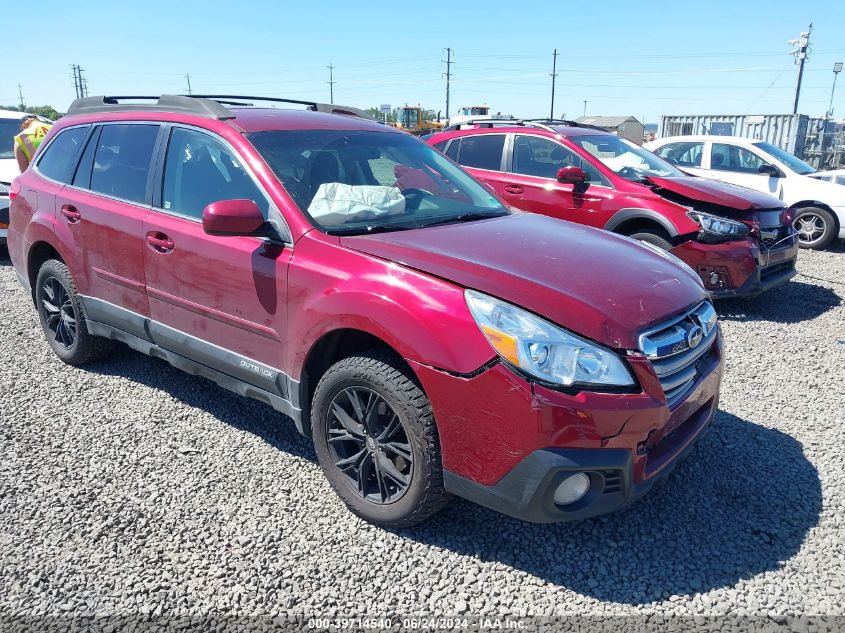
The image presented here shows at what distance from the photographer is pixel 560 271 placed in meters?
2.68

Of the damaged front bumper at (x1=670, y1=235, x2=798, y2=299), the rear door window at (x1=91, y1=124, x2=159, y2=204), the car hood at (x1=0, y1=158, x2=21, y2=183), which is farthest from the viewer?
the car hood at (x1=0, y1=158, x2=21, y2=183)

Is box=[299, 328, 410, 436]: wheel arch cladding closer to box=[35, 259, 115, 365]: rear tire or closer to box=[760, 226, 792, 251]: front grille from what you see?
box=[35, 259, 115, 365]: rear tire

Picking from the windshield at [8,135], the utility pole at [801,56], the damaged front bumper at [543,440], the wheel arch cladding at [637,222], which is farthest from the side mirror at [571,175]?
the utility pole at [801,56]

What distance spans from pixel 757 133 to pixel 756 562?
61.4 feet

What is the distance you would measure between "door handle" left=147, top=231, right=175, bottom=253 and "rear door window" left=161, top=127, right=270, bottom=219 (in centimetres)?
15

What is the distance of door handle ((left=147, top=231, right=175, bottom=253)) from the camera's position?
3451 mm

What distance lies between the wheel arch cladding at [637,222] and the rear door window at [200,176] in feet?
13.7

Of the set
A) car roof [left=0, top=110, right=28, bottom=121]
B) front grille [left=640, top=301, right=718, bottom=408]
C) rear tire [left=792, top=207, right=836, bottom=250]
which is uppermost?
car roof [left=0, top=110, right=28, bottom=121]

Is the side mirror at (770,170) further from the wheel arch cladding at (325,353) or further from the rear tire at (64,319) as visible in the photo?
the rear tire at (64,319)

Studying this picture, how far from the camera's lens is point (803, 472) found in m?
3.33

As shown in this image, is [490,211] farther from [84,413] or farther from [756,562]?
[84,413]

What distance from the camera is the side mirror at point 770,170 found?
9.58 m

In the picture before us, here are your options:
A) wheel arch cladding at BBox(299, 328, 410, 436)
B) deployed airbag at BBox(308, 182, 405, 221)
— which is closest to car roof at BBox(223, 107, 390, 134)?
deployed airbag at BBox(308, 182, 405, 221)

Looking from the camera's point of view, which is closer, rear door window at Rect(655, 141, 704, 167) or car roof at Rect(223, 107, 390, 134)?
car roof at Rect(223, 107, 390, 134)
